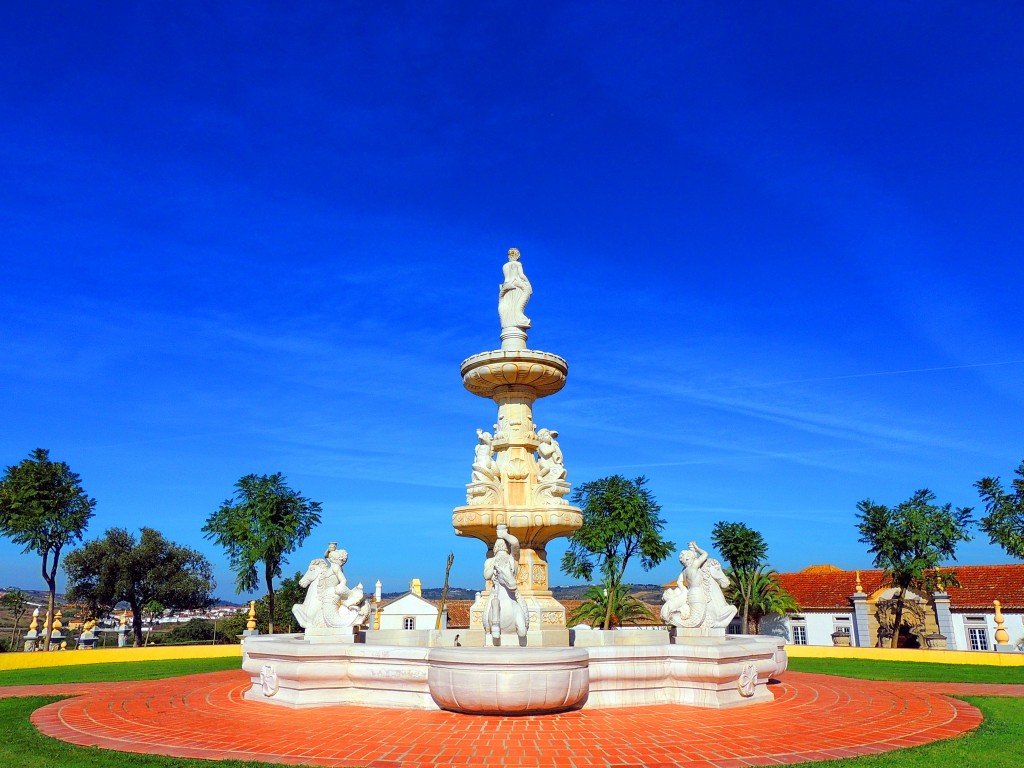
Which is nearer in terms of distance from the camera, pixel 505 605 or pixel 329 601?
pixel 505 605

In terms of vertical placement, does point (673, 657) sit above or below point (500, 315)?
below

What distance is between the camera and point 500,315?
16281mm

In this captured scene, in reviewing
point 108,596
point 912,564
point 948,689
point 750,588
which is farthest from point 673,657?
point 108,596

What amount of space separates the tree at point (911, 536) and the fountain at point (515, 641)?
24612 millimetres

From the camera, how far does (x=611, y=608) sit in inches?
1401

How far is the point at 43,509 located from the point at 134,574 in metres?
14.8

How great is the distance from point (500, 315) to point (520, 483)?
4043 mm

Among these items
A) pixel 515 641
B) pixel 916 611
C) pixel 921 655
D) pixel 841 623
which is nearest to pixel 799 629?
pixel 841 623

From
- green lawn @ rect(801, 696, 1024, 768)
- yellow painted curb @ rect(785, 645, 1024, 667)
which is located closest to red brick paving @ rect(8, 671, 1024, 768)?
green lawn @ rect(801, 696, 1024, 768)

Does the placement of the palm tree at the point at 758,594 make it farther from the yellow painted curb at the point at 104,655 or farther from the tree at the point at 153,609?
the tree at the point at 153,609

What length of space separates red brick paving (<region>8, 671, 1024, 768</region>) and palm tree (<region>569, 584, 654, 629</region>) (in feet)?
83.3

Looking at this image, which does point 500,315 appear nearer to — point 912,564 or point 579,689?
point 579,689

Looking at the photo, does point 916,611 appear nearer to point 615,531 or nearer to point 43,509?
point 615,531

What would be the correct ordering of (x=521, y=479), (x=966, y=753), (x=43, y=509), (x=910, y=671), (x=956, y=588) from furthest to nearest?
(x=956, y=588), (x=43, y=509), (x=910, y=671), (x=521, y=479), (x=966, y=753)
